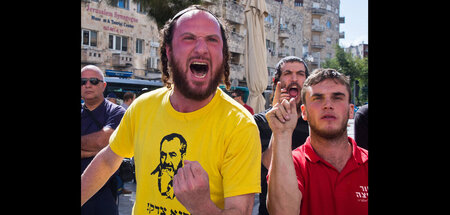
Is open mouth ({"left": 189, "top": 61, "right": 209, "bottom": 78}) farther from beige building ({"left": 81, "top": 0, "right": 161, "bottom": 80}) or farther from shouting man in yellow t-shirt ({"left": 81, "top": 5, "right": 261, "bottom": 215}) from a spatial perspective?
beige building ({"left": 81, "top": 0, "right": 161, "bottom": 80})

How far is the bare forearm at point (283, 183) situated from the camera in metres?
1.86

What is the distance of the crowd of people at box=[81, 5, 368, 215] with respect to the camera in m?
1.56

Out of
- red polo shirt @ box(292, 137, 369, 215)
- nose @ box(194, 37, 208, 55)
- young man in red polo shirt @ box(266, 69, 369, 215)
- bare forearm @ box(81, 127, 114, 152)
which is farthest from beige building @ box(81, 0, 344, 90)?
nose @ box(194, 37, 208, 55)

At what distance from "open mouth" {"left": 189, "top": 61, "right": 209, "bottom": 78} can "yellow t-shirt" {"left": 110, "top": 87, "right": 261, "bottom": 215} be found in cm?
13

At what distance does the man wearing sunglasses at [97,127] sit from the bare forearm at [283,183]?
1.77 m

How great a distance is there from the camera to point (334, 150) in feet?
7.04

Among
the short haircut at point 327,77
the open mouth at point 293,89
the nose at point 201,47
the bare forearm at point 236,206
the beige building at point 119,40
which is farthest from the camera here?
the beige building at point 119,40

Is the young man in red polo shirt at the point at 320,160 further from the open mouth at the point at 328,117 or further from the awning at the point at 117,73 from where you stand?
the awning at the point at 117,73

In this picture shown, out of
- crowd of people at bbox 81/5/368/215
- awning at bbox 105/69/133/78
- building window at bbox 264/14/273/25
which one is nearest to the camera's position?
crowd of people at bbox 81/5/368/215

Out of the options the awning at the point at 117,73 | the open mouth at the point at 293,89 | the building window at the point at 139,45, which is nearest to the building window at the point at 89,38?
the awning at the point at 117,73
